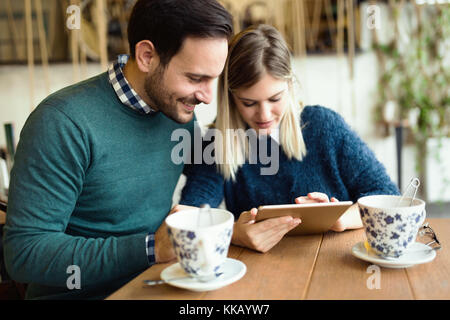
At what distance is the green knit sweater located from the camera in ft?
2.91

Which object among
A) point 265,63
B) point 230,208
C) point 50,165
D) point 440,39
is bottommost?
point 230,208

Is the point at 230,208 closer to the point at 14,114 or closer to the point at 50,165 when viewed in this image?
the point at 50,165

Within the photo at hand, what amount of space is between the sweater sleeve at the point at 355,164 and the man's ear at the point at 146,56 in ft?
1.77

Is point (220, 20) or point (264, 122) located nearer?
point (220, 20)

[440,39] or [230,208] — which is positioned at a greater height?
[440,39]

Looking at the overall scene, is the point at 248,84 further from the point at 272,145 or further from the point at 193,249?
the point at 193,249

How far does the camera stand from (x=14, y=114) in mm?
3113
